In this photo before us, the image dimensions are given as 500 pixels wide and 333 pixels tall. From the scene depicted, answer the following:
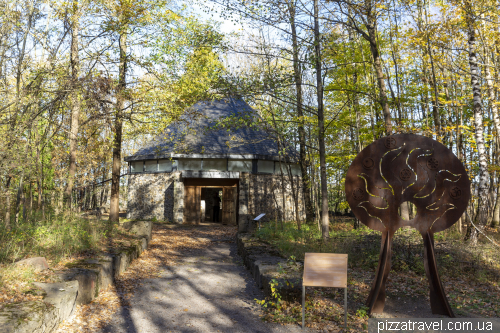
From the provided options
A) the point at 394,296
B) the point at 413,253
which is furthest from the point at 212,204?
the point at 394,296

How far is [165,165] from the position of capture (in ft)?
59.0

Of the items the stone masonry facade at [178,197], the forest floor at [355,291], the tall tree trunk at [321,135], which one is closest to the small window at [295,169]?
the stone masonry facade at [178,197]

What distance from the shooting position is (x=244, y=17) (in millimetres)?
9148

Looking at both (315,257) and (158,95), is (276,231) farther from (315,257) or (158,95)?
(315,257)

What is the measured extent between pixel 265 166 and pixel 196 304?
501 inches

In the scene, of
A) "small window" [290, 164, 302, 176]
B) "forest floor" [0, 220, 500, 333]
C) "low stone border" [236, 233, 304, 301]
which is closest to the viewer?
"forest floor" [0, 220, 500, 333]

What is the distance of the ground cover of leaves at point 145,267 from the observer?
15.6ft

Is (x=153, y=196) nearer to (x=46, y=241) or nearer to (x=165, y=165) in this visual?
(x=165, y=165)

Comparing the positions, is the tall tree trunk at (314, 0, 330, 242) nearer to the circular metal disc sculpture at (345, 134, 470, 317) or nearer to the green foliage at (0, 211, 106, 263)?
the circular metal disc sculpture at (345, 134, 470, 317)

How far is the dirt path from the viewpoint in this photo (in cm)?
473

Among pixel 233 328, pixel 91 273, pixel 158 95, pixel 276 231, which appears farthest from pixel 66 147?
pixel 233 328

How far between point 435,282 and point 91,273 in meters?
5.01

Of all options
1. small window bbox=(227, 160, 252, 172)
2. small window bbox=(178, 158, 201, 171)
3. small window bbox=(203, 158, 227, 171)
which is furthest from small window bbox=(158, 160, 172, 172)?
small window bbox=(227, 160, 252, 172)

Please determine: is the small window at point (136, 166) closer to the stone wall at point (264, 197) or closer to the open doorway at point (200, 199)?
the open doorway at point (200, 199)
